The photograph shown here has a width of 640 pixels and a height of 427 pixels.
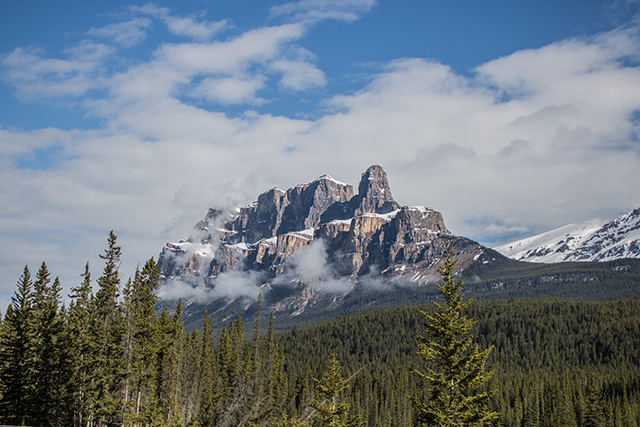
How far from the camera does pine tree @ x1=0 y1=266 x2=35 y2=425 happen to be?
45.4 metres

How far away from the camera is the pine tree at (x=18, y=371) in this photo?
1786 inches

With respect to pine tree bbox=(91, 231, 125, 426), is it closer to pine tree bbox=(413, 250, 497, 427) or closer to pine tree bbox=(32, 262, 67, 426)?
pine tree bbox=(32, 262, 67, 426)

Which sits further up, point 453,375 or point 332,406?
point 453,375

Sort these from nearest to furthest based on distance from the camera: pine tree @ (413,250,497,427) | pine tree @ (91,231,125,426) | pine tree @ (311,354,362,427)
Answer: pine tree @ (413,250,497,427), pine tree @ (311,354,362,427), pine tree @ (91,231,125,426)

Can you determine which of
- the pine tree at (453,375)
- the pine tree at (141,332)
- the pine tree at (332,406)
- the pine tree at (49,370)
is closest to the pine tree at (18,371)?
the pine tree at (49,370)

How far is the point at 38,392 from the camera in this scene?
154ft

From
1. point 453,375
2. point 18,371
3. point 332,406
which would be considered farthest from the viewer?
point 18,371

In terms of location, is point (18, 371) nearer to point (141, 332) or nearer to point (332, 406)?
point (141, 332)

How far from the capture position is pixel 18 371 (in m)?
46.8

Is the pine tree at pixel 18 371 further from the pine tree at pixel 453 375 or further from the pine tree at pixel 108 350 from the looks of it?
the pine tree at pixel 453 375

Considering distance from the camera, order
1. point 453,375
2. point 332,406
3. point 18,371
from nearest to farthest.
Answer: point 453,375, point 332,406, point 18,371

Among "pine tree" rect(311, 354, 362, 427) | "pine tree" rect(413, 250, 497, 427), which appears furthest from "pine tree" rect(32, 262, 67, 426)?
"pine tree" rect(413, 250, 497, 427)

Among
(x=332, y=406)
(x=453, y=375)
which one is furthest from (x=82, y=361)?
(x=453, y=375)

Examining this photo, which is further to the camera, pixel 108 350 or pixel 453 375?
pixel 108 350
